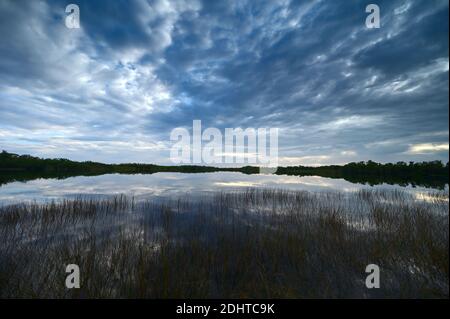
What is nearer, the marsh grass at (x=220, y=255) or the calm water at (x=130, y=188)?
the marsh grass at (x=220, y=255)

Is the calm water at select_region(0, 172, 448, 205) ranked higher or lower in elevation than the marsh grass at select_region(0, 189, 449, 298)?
higher

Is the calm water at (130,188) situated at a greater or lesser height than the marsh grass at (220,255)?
greater

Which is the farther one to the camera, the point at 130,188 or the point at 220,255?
the point at 130,188

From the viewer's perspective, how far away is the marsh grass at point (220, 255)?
446cm

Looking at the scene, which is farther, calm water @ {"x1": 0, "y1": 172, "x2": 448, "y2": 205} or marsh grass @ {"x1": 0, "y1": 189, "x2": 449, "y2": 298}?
calm water @ {"x1": 0, "y1": 172, "x2": 448, "y2": 205}

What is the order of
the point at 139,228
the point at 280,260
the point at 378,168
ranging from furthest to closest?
the point at 378,168 < the point at 139,228 < the point at 280,260

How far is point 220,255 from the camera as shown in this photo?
19.7ft

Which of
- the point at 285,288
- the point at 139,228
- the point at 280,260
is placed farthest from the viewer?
the point at 139,228

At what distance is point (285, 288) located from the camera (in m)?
4.47

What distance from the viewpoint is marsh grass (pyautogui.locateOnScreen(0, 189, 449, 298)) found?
4.46m
